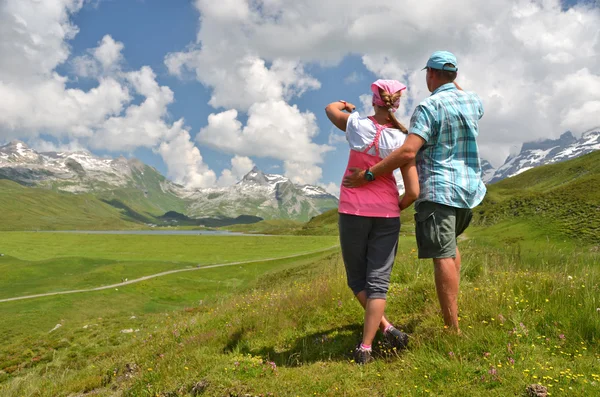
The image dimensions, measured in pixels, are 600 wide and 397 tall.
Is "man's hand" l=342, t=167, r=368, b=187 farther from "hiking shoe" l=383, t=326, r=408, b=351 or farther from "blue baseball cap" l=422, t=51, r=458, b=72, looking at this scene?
"hiking shoe" l=383, t=326, r=408, b=351

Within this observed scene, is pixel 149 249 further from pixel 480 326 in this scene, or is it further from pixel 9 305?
pixel 480 326

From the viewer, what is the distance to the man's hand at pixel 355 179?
4.88 meters

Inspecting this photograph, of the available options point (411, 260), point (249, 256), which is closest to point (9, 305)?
point (411, 260)

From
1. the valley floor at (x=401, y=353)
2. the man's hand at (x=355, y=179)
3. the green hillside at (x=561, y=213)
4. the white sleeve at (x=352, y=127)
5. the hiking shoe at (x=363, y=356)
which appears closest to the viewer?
the valley floor at (x=401, y=353)

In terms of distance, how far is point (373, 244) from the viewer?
16.5 ft

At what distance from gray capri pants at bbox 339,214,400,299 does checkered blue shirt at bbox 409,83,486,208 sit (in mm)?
631

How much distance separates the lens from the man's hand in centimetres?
488

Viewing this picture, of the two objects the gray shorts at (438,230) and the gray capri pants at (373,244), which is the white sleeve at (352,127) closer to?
the gray capri pants at (373,244)

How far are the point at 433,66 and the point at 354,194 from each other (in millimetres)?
2095

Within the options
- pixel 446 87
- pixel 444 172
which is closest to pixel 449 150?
pixel 444 172

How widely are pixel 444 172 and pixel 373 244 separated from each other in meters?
1.34

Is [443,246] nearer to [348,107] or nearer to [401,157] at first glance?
[401,157]

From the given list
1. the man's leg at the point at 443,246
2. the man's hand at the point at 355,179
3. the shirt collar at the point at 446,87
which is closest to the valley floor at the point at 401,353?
the man's leg at the point at 443,246

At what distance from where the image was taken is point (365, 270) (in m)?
5.33
